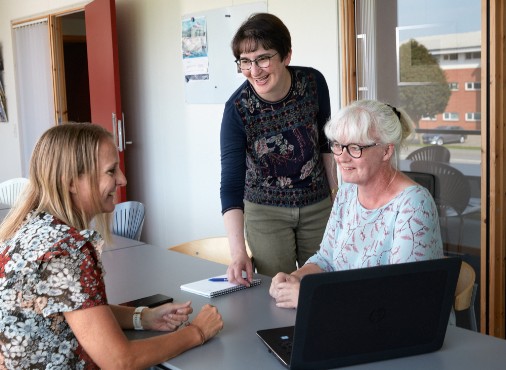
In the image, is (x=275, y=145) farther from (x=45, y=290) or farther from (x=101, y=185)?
(x=45, y=290)

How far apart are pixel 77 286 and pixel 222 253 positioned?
1652mm

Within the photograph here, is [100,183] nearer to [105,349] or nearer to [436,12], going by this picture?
[105,349]

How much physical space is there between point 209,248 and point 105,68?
305 cm

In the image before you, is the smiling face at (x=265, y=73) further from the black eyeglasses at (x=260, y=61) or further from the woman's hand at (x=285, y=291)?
the woman's hand at (x=285, y=291)

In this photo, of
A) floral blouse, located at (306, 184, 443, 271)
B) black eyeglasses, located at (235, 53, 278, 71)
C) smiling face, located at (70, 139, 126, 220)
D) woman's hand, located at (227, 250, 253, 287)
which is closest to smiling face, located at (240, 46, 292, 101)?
black eyeglasses, located at (235, 53, 278, 71)

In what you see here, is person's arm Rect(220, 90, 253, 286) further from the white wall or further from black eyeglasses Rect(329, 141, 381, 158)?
the white wall

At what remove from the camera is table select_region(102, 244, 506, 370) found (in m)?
1.69

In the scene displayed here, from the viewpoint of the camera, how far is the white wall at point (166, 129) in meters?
5.28

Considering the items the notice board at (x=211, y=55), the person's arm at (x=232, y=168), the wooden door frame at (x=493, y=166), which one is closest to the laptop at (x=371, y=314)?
the person's arm at (x=232, y=168)

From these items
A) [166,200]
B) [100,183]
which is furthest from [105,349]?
[166,200]

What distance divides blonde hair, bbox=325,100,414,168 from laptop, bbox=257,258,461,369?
0.57 metres

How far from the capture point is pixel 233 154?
105 inches

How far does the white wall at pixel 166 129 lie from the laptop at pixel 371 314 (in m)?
3.20

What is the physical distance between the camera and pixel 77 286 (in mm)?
1593
